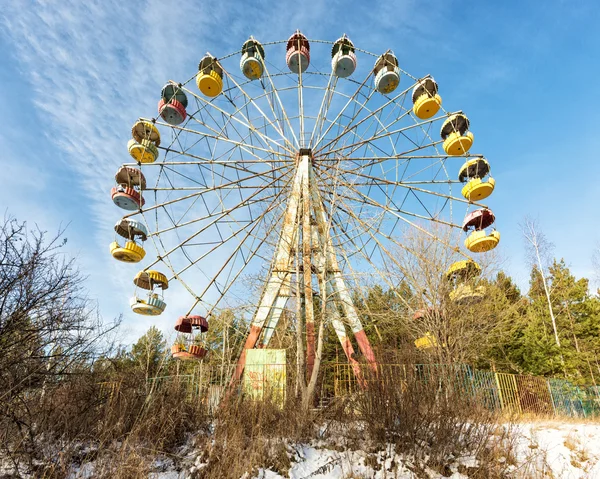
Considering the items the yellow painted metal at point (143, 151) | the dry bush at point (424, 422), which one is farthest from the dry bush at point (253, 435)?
the yellow painted metal at point (143, 151)

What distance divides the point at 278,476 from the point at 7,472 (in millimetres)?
3349

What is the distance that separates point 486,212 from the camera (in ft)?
37.6

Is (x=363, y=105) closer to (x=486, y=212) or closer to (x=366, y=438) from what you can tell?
(x=486, y=212)

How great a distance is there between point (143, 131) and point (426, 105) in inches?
382

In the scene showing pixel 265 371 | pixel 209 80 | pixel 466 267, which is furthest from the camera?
pixel 209 80

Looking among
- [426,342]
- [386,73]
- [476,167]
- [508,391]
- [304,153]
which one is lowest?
[508,391]

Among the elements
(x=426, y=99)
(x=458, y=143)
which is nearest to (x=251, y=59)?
(x=426, y=99)

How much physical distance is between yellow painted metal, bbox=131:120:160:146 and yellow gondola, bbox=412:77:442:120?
29.8 feet

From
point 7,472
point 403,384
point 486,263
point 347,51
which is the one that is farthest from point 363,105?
point 7,472

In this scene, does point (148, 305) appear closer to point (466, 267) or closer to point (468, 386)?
point (468, 386)

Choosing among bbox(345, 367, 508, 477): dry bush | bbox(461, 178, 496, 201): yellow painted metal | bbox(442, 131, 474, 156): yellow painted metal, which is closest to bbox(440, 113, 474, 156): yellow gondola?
bbox(442, 131, 474, 156): yellow painted metal

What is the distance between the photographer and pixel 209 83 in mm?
12438

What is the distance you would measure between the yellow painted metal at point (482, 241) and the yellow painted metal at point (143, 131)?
35.9 ft

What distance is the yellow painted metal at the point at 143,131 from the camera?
13.0m
